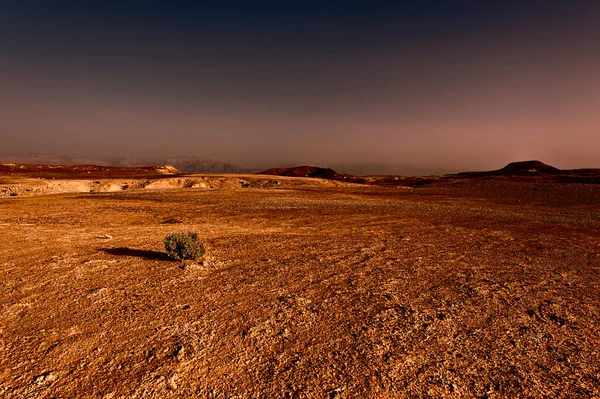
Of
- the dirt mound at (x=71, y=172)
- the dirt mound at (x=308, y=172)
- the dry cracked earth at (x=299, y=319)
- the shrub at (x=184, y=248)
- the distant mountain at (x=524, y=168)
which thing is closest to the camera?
the dry cracked earth at (x=299, y=319)

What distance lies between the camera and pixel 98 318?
19.9 feet

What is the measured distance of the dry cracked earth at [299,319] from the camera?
4367mm

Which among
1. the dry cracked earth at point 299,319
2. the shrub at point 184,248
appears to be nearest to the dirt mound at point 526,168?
the dry cracked earth at point 299,319

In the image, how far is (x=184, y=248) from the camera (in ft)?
32.6

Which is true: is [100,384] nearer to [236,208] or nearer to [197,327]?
[197,327]

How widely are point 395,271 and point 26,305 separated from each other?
8906 mm

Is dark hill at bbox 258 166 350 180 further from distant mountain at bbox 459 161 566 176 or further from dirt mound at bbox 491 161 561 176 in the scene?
dirt mound at bbox 491 161 561 176

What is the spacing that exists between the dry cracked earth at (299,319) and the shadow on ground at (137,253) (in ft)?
0.31

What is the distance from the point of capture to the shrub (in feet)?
32.5

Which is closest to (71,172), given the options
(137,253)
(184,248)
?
(137,253)

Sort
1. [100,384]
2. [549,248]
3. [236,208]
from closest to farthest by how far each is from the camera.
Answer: [100,384]
[549,248]
[236,208]

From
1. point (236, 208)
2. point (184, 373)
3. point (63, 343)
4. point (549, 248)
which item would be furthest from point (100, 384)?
point (236, 208)

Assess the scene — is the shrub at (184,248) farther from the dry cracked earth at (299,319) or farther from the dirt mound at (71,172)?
the dirt mound at (71,172)

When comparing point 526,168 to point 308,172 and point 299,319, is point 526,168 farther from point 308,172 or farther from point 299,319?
point 299,319
